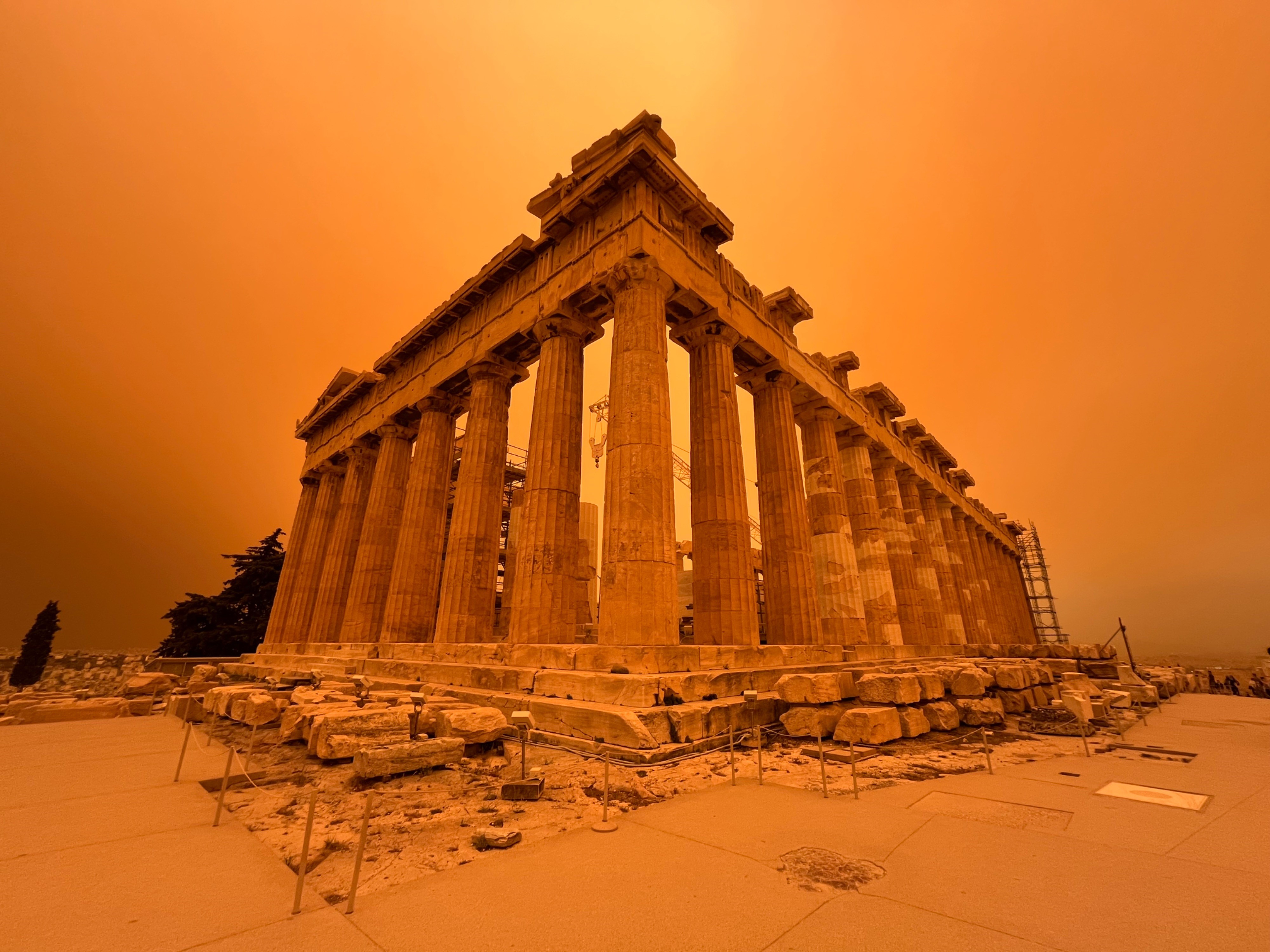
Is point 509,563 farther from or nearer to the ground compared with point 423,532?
farther from the ground

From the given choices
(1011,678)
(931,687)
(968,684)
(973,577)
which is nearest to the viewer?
(931,687)

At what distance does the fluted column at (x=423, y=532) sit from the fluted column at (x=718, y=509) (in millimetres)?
9903

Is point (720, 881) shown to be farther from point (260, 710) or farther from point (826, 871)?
point (260, 710)

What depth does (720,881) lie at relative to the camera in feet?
10.1

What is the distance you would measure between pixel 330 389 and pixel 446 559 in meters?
18.6

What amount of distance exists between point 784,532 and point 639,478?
6678mm

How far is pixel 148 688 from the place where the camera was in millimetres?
15578

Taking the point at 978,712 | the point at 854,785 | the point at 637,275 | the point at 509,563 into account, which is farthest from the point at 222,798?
the point at 509,563

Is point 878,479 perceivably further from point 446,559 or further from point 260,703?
point 260,703

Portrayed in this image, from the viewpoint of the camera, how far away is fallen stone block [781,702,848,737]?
25.2ft

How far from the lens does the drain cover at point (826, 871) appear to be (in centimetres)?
298

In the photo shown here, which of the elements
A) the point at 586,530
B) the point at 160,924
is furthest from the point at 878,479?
the point at 160,924

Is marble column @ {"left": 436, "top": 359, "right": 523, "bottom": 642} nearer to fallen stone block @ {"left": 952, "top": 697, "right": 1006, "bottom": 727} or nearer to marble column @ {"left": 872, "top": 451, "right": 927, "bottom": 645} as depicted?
fallen stone block @ {"left": 952, "top": 697, "right": 1006, "bottom": 727}

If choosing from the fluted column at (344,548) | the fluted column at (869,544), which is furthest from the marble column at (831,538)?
the fluted column at (344,548)
